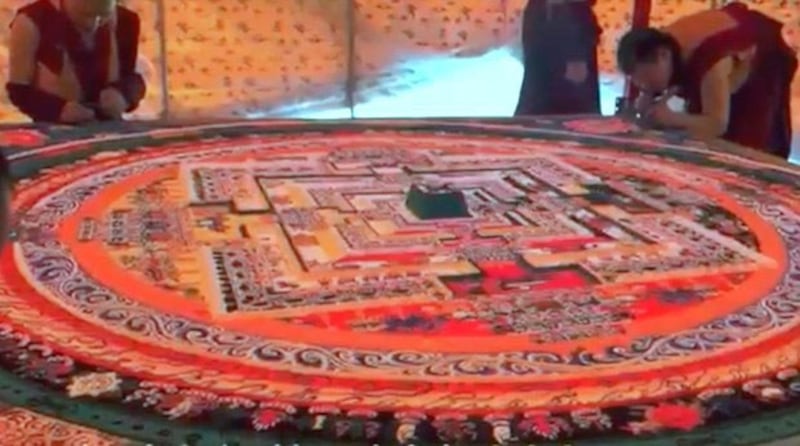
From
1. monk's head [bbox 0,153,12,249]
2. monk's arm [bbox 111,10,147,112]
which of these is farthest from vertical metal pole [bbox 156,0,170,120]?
monk's head [bbox 0,153,12,249]

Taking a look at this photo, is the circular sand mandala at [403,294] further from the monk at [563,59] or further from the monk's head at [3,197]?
the monk at [563,59]

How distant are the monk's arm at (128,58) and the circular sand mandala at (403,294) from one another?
1.84 feet

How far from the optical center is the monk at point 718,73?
290cm

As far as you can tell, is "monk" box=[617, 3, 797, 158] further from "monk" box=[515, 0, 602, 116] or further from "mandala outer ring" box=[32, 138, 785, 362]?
"mandala outer ring" box=[32, 138, 785, 362]

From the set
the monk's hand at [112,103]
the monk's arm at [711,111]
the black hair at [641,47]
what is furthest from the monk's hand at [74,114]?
the monk's arm at [711,111]

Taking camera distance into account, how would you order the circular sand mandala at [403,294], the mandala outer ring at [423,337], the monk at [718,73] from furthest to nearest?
the monk at [718,73] < the mandala outer ring at [423,337] < the circular sand mandala at [403,294]

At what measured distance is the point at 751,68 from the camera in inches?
123

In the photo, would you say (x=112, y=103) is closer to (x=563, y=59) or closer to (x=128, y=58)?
(x=128, y=58)

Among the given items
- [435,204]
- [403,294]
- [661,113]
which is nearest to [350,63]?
[661,113]

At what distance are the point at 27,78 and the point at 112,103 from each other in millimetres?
207

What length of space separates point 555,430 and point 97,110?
6.50 feet

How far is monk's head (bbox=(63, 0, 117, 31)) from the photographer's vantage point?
2.77 meters

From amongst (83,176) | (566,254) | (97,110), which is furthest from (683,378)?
(97,110)

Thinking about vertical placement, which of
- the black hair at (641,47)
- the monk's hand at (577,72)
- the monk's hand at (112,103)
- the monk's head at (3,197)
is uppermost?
the monk's head at (3,197)
